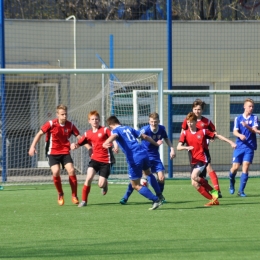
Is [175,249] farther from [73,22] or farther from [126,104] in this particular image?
[73,22]

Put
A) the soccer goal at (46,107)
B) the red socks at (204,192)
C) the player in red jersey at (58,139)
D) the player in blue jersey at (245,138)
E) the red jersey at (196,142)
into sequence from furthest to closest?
the soccer goal at (46,107) → the player in blue jersey at (245,138) → the player in red jersey at (58,139) → the red jersey at (196,142) → the red socks at (204,192)

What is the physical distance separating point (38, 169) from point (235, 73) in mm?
6323

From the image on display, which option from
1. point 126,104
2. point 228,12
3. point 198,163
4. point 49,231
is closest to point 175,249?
point 49,231

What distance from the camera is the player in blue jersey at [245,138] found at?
41.3 feet

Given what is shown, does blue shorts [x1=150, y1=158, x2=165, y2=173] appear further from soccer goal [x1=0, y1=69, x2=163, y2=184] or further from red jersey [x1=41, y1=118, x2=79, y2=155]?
soccer goal [x1=0, y1=69, x2=163, y2=184]

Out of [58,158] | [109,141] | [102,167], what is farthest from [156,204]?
[58,158]

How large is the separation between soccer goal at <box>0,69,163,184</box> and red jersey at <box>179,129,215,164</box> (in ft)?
15.3

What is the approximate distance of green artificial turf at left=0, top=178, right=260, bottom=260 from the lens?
692cm

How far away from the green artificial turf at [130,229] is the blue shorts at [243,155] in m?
0.67

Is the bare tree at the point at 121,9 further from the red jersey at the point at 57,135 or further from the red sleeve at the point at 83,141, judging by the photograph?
the red sleeve at the point at 83,141

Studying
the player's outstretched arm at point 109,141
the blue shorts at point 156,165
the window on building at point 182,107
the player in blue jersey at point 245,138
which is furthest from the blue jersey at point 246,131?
the window on building at point 182,107

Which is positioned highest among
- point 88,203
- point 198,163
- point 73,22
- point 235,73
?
point 73,22

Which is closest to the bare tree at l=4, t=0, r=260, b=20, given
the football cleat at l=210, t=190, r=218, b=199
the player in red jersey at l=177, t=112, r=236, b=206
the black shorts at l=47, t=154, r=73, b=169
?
the black shorts at l=47, t=154, r=73, b=169

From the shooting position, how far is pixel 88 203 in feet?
38.6
